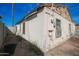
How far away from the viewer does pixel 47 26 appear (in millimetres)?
2996

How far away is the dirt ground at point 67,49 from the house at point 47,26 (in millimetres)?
54

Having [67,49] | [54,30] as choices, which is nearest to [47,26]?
[54,30]

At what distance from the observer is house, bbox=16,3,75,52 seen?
2998 mm

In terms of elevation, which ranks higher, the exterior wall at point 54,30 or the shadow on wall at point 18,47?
the exterior wall at point 54,30

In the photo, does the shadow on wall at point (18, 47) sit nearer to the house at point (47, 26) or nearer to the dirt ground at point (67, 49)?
the house at point (47, 26)

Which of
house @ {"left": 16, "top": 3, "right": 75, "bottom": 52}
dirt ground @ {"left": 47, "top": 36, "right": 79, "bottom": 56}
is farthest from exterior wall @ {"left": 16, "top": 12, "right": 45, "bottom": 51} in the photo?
dirt ground @ {"left": 47, "top": 36, "right": 79, "bottom": 56}

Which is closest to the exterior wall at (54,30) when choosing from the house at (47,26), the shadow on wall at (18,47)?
the house at (47,26)

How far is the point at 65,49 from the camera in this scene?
300 cm

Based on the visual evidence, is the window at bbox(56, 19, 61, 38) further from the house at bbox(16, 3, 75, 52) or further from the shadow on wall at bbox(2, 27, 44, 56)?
the shadow on wall at bbox(2, 27, 44, 56)

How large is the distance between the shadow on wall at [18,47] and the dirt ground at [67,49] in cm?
17

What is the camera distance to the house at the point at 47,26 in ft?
9.84

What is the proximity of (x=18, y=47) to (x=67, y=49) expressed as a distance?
64 centimetres

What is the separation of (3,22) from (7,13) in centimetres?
13

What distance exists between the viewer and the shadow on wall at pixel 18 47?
9.76 feet
